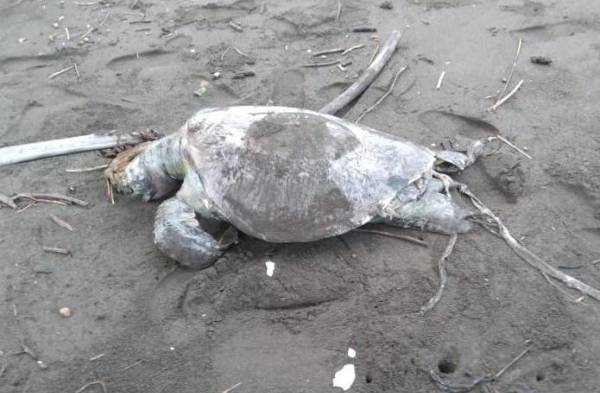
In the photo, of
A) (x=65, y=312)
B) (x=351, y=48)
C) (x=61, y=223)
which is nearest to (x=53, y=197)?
(x=61, y=223)

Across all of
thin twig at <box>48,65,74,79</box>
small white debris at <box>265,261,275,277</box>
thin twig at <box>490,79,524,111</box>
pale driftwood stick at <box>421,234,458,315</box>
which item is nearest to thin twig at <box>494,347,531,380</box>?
pale driftwood stick at <box>421,234,458,315</box>

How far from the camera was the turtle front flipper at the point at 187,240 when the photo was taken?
224 cm

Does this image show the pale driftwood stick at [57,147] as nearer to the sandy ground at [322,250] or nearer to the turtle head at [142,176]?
the sandy ground at [322,250]

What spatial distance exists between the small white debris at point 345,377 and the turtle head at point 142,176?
1.30m

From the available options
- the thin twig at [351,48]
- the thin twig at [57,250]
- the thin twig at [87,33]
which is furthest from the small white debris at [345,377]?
the thin twig at [87,33]

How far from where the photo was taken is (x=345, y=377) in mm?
1890

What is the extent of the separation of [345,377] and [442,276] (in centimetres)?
58

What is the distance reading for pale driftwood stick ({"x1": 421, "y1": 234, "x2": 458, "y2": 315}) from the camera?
2.05m

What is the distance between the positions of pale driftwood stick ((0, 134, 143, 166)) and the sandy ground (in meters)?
0.05

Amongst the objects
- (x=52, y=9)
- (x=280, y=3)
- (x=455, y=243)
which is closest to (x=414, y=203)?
(x=455, y=243)

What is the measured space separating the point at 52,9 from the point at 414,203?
3717 millimetres

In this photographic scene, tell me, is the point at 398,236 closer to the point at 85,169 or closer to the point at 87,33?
the point at 85,169

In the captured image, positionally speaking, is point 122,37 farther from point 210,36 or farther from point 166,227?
point 166,227

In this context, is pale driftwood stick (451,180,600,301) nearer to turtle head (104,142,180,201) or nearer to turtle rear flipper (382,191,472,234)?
turtle rear flipper (382,191,472,234)
